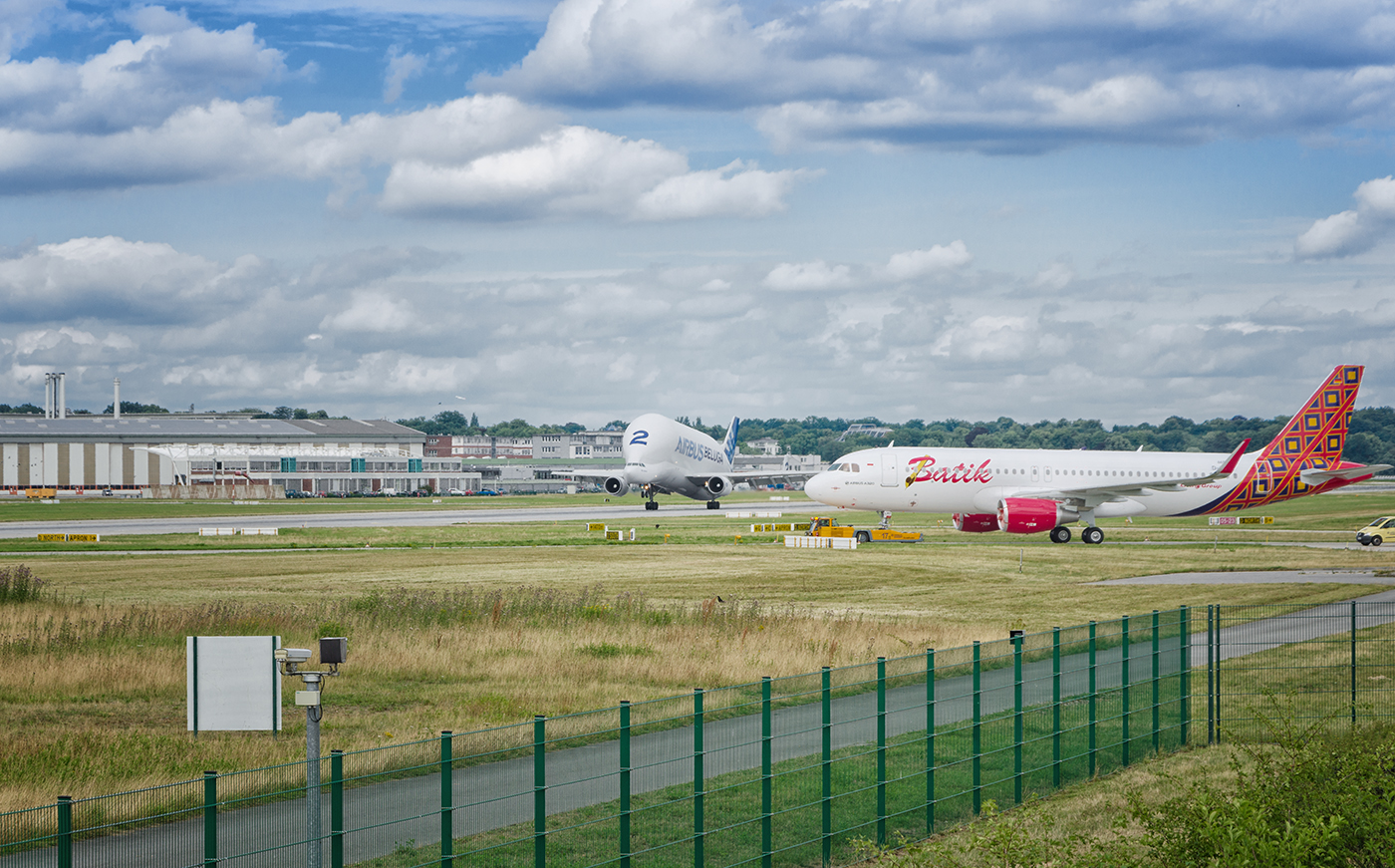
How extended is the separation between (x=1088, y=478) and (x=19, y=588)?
46066 millimetres

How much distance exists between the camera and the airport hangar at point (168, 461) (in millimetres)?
165875

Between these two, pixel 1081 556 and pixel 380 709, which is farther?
pixel 1081 556

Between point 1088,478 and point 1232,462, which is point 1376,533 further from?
point 1088,478

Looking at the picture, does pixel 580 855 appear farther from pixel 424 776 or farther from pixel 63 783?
pixel 63 783

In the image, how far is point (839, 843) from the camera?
1207cm

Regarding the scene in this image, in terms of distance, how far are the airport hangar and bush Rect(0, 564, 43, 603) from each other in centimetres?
11488

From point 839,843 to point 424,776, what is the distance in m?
4.74

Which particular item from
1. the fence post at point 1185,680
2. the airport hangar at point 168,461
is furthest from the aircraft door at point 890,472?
the airport hangar at point 168,461

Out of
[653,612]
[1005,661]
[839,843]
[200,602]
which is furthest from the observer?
[200,602]

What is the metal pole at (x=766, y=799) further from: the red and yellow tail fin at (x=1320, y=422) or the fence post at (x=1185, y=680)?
the red and yellow tail fin at (x=1320, y=422)

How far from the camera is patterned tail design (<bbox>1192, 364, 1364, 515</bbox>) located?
62.0m

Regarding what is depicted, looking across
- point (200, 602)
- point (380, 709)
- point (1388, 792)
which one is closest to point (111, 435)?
point (200, 602)

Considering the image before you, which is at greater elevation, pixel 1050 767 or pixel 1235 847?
pixel 1235 847

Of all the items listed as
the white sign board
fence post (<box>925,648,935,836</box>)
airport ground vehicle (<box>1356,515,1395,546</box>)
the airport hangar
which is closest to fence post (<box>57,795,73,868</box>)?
the white sign board
